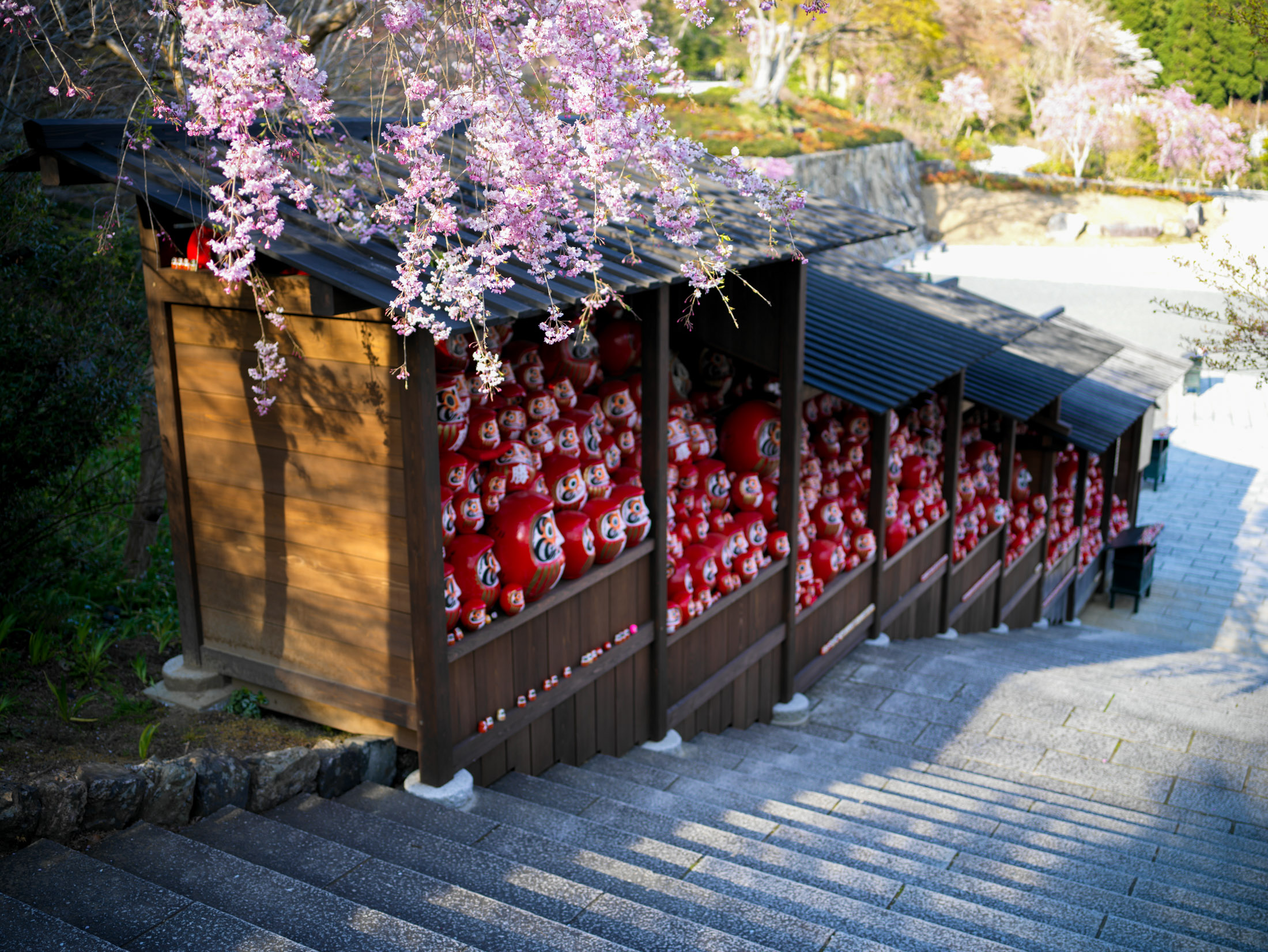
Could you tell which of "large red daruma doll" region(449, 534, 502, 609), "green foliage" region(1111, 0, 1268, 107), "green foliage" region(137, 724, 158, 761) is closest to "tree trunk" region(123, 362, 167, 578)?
"green foliage" region(137, 724, 158, 761)

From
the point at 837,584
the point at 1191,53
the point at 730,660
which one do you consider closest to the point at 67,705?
the point at 730,660

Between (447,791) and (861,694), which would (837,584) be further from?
(447,791)

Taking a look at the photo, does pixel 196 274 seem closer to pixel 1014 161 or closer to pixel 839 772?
pixel 839 772

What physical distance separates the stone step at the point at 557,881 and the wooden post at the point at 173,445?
1.28m

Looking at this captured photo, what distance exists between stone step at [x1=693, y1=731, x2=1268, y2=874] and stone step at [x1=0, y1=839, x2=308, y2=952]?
3.46 meters

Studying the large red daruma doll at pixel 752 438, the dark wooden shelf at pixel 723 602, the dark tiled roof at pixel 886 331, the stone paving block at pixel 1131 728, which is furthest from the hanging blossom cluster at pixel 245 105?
the stone paving block at pixel 1131 728

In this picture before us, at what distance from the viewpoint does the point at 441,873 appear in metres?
3.84

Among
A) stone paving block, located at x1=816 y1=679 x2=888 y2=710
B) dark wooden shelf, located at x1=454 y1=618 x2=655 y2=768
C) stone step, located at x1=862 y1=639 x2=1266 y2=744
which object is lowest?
stone step, located at x1=862 y1=639 x2=1266 y2=744

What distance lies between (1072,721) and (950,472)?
2.56 metres

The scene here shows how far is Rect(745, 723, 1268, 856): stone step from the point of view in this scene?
5695mm

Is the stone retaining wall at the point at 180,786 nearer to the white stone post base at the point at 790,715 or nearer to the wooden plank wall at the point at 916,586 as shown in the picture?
the white stone post base at the point at 790,715

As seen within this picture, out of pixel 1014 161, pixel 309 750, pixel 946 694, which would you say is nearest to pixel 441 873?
pixel 309 750

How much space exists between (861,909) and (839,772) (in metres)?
2.33

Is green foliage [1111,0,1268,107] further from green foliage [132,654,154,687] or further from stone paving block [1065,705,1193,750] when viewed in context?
green foliage [132,654,154,687]
